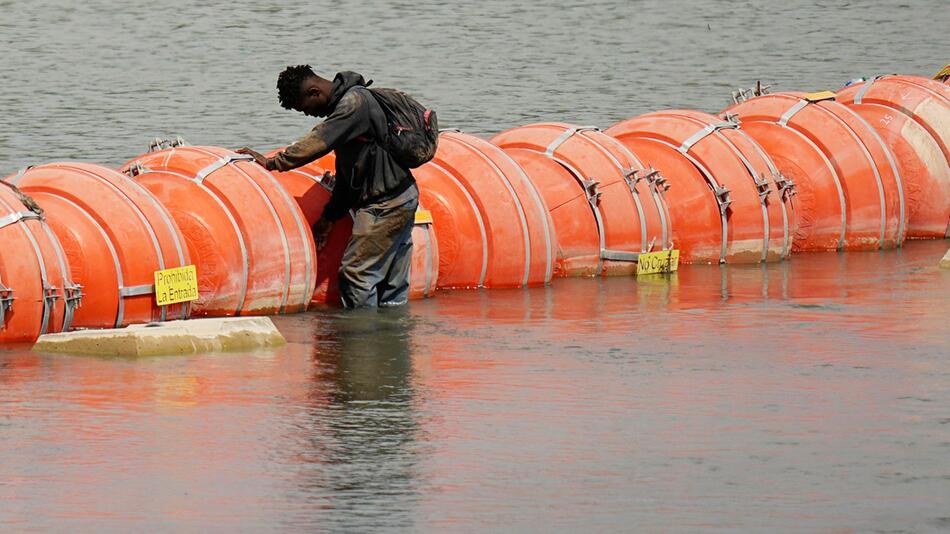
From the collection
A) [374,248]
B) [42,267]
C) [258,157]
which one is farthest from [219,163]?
[42,267]

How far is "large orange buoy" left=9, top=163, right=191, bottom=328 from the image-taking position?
39.6ft

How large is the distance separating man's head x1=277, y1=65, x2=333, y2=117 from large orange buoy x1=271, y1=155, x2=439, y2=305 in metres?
0.69

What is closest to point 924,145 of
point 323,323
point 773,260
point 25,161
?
point 773,260

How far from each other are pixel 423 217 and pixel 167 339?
2930 millimetres

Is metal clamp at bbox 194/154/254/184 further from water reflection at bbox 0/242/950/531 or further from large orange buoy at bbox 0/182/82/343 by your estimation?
large orange buoy at bbox 0/182/82/343

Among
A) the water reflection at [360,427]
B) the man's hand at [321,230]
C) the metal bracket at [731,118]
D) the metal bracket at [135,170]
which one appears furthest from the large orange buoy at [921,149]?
the metal bracket at [135,170]

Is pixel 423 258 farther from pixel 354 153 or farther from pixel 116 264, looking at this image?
pixel 116 264

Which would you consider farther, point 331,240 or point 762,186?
point 762,186

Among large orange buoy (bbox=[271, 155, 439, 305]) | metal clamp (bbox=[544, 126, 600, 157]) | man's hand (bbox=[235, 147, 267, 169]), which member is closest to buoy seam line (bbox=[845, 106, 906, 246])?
metal clamp (bbox=[544, 126, 600, 157])

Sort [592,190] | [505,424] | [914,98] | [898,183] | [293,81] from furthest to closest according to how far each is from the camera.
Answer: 1. [914,98]
2. [898,183]
3. [592,190]
4. [293,81]
5. [505,424]

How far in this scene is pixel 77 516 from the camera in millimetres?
7926

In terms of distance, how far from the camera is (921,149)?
17672mm

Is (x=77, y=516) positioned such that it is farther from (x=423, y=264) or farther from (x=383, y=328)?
(x=423, y=264)

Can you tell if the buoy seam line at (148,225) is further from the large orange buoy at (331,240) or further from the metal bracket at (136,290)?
the large orange buoy at (331,240)
